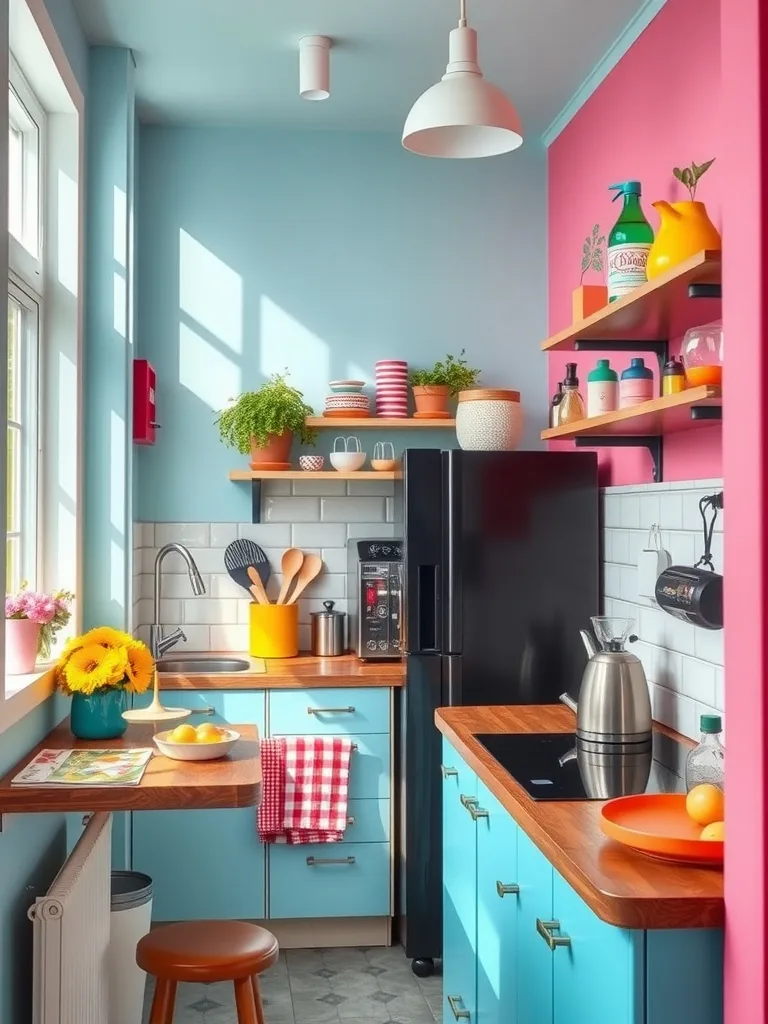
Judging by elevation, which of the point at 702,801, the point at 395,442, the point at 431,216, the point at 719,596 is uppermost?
the point at 431,216

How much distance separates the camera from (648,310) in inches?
107

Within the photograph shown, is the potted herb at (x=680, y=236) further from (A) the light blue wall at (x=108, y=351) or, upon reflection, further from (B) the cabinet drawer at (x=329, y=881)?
(B) the cabinet drawer at (x=329, y=881)

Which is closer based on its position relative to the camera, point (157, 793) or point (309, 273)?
point (157, 793)

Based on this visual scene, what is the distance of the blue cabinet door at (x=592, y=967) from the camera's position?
171 cm

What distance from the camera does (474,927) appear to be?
2.77 metres

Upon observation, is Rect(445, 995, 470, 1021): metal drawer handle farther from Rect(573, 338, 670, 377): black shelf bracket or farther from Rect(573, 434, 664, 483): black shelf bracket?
Rect(573, 338, 670, 377): black shelf bracket

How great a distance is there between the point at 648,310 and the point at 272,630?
2.10 meters

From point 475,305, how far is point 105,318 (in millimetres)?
1526

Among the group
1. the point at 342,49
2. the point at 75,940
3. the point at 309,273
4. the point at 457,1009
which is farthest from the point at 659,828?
the point at 309,273

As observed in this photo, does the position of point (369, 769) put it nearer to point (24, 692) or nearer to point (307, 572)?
point (307, 572)

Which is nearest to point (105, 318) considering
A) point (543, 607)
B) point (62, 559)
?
point (62, 559)

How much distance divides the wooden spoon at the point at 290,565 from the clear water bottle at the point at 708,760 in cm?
237

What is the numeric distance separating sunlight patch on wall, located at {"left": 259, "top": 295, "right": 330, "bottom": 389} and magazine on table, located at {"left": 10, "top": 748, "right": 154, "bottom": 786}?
1.98m

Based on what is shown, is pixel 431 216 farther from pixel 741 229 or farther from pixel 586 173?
pixel 741 229
